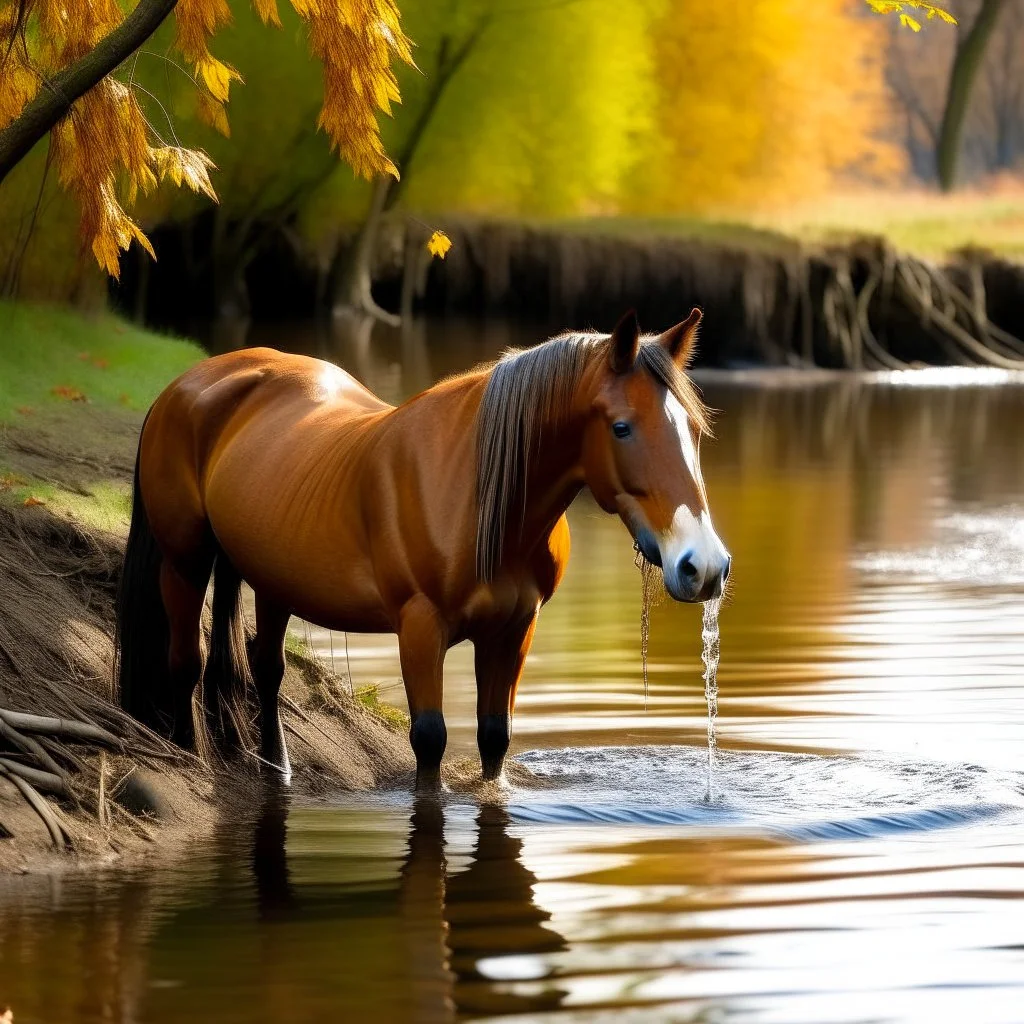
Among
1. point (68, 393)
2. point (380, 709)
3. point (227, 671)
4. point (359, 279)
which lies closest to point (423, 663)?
point (227, 671)

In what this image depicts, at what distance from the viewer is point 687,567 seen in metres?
5.97

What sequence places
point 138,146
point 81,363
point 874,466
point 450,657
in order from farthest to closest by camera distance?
point 874,466 < point 81,363 < point 450,657 < point 138,146

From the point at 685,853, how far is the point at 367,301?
21.4 meters

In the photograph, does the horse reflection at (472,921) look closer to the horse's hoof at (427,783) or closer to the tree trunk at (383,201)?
the horse's hoof at (427,783)

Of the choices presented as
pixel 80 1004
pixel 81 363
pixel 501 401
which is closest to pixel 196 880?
pixel 80 1004

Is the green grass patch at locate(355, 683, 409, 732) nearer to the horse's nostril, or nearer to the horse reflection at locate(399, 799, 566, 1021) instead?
the horse reflection at locate(399, 799, 566, 1021)

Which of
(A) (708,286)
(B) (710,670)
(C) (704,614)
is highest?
(A) (708,286)

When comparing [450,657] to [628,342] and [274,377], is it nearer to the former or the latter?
[274,377]

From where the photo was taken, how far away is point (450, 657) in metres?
10.2

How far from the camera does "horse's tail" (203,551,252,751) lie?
25.2 feet

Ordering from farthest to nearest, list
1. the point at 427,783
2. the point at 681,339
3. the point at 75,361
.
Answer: the point at 75,361 < the point at 427,783 < the point at 681,339

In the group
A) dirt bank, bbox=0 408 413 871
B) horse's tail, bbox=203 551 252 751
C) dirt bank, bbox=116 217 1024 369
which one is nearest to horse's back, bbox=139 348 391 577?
horse's tail, bbox=203 551 252 751

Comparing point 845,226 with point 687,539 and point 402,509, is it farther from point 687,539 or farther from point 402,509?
point 687,539

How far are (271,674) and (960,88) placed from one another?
107 ft
